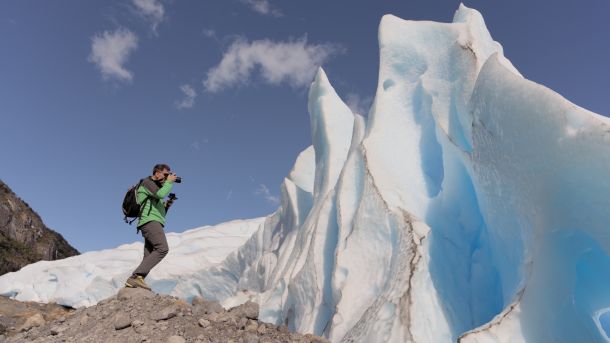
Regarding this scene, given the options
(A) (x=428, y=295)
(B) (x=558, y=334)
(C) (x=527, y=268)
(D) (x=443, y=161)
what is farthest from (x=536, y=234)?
(D) (x=443, y=161)

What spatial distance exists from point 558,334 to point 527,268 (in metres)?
0.52

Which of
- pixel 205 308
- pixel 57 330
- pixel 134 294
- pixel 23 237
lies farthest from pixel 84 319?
pixel 23 237

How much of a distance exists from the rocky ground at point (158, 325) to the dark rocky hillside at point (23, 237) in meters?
36.8

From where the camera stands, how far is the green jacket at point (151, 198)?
458 cm

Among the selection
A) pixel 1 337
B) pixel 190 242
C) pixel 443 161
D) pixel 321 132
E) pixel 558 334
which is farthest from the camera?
pixel 190 242

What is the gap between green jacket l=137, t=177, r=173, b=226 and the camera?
4.58 meters

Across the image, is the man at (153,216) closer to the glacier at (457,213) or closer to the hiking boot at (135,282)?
the hiking boot at (135,282)

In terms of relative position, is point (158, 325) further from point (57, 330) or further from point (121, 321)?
point (57, 330)

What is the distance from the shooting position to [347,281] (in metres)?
5.36

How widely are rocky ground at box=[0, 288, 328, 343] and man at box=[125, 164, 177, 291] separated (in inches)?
9.6

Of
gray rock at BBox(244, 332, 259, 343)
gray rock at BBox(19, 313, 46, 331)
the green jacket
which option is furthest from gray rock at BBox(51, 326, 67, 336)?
gray rock at BBox(244, 332, 259, 343)

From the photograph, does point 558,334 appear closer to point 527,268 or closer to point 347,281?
point 527,268

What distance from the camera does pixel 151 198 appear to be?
4.67 metres

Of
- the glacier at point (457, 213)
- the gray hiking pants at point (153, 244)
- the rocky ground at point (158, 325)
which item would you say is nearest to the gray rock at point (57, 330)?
the rocky ground at point (158, 325)
